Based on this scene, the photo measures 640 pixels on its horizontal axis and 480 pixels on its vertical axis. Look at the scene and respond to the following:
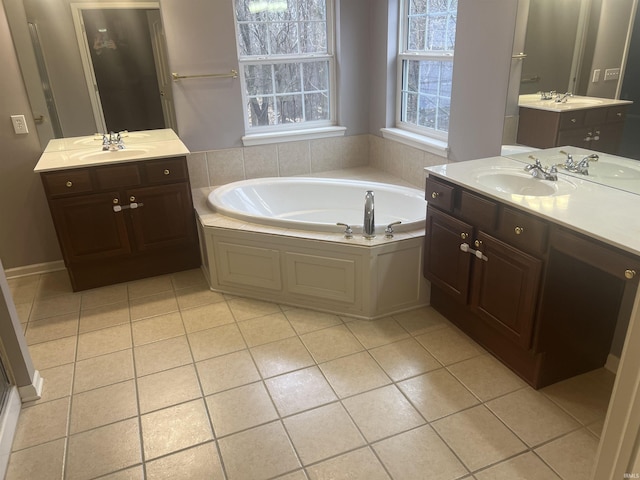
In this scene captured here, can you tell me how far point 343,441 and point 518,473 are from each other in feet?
2.15

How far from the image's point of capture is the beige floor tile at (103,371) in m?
2.28

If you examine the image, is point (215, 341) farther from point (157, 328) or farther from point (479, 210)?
point (479, 210)

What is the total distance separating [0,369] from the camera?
6.56 ft

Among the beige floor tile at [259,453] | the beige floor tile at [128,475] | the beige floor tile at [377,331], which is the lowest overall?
the beige floor tile at [259,453]

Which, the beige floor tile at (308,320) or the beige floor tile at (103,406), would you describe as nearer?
the beige floor tile at (103,406)

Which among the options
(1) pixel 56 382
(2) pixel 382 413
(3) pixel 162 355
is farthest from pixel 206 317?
(2) pixel 382 413

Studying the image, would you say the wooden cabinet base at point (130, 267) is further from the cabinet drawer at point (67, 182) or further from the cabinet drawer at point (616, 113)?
the cabinet drawer at point (616, 113)

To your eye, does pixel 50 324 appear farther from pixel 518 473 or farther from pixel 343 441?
pixel 518 473

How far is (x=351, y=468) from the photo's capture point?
1779mm

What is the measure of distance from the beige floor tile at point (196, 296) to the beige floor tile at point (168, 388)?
0.64m

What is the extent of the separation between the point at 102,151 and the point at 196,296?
1.18 metres

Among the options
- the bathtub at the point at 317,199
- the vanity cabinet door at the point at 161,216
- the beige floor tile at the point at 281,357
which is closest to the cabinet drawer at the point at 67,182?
the vanity cabinet door at the point at 161,216

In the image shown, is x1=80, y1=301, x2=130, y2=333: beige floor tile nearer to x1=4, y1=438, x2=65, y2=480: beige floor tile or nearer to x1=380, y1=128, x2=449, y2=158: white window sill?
x1=4, y1=438, x2=65, y2=480: beige floor tile

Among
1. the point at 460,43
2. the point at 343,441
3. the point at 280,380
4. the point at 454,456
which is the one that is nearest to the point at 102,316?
the point at 280,380
